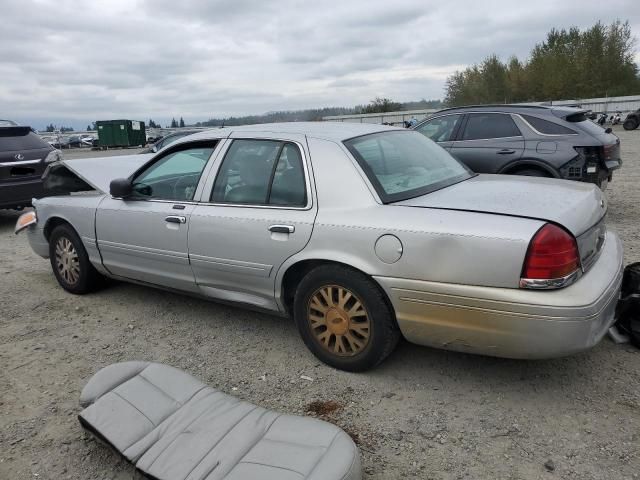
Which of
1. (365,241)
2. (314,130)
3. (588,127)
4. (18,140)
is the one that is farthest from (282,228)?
(18,140)

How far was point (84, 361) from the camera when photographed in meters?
3.71

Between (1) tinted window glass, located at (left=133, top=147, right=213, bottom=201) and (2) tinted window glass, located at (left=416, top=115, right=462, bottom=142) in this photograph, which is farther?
(2) tinted window glass, located at (left=416, top=115, right=462, bottom=142)

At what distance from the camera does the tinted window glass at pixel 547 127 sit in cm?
661

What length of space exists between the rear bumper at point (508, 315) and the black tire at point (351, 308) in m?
0.09

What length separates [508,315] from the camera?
8.62ft

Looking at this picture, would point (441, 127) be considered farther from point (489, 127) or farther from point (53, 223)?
point (53, 223)

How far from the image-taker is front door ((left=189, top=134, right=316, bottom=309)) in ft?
11.0

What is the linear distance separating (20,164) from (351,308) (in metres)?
7.54

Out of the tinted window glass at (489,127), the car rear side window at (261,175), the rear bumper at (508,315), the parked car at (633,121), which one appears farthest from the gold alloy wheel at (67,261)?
the parked car at (633,121)

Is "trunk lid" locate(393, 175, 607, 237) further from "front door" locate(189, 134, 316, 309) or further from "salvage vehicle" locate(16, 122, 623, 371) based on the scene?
"front door" locate(189, 134, 316, 309)

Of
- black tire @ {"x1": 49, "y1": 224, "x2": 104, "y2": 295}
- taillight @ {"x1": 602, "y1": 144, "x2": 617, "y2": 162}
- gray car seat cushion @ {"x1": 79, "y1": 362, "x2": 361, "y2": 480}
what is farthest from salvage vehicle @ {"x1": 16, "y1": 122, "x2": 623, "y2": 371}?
taillight @ {"x1": 602, "y1": 144, "x2": 617, "y2": 162}

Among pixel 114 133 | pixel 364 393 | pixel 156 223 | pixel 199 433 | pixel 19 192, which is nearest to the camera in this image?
pixel 199 433

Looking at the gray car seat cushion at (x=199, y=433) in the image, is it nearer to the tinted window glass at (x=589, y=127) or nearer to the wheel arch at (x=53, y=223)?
the wheel arch at (x=53, y=223)

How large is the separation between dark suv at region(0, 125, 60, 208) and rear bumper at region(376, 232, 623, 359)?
24.8 feet
